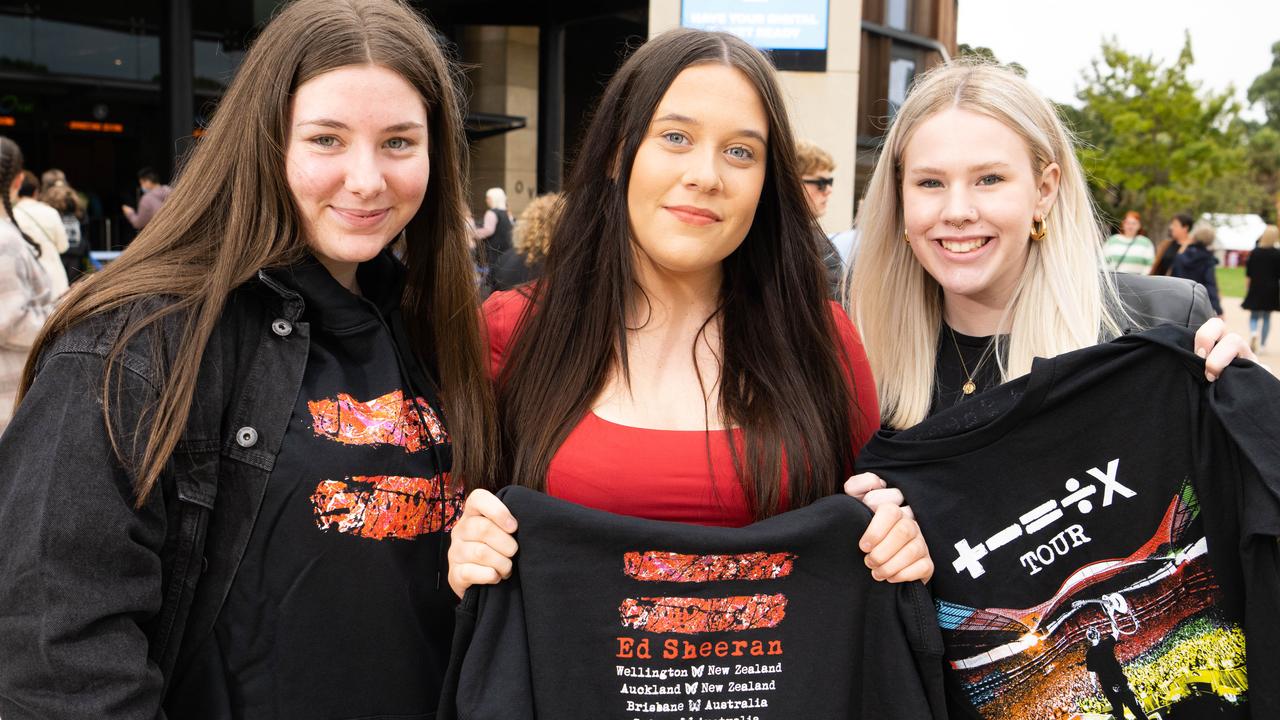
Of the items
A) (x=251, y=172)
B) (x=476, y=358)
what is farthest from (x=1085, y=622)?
(x=251, y=172)

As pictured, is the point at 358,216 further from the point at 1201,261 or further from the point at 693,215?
the point at 1201,261

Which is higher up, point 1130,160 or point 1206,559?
point 1130,160

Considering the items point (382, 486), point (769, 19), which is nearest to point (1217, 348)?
point (382, 486)

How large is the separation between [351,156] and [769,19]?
28.4ft

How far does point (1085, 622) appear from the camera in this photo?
197 centimetres

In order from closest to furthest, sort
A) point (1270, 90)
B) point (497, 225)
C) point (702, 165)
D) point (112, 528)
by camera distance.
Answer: point (112, 528), point (702, 165), point (497, 225), point (1270, 90)

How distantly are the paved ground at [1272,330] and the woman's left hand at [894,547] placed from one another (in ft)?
31.5

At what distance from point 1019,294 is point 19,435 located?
86.8 inches

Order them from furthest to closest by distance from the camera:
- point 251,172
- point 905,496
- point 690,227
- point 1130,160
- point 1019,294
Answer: point 1130,160 → point 1019,294 → point 690,227 → point 905,496 → point 251,172

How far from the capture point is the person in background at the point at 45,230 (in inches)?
237

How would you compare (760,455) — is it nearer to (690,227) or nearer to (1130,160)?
(690,227)

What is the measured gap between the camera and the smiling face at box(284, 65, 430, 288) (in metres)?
1.90

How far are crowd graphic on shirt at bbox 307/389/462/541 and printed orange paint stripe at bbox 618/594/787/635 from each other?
18.0 inches

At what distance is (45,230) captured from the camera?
260 inches
